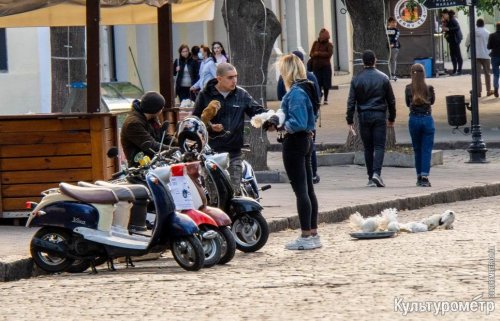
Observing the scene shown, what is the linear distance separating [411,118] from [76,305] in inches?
390

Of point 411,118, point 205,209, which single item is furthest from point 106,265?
point 411,118

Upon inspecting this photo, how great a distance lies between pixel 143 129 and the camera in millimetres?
13805

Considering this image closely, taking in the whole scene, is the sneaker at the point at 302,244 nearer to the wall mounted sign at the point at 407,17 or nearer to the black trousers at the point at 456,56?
the wall mounted sign at the point at 407,17

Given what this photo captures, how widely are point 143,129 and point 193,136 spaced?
0.74 meters

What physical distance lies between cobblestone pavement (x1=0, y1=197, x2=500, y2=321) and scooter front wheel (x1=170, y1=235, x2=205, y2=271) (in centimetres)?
9

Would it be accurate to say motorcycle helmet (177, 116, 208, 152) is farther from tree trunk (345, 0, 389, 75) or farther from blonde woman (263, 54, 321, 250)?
tree trunk (345, 0, 389, 75)

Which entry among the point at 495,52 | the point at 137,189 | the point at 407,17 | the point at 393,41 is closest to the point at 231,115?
the point at 137,189

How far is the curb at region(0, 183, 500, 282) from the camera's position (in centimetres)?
1249

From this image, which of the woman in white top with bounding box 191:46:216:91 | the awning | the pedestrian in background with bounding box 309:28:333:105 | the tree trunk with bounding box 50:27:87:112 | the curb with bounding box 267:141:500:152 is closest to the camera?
the awning

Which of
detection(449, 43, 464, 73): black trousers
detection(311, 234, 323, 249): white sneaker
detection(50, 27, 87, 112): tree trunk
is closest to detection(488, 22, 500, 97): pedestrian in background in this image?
detection(449, 43, 464, 73): black trousers

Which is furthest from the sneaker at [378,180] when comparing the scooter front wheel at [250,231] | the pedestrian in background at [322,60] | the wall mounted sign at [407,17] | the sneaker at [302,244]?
the wall mounted sign at [407,17]

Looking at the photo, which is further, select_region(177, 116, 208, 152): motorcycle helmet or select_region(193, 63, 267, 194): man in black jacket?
select_region(193, 63, 267, 194): man in black jacket

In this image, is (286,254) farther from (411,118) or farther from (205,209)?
(411,118)

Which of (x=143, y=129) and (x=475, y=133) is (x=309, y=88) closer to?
(x=143, y=129)
